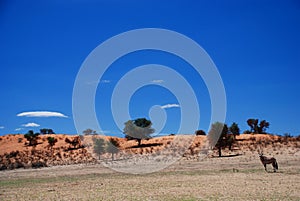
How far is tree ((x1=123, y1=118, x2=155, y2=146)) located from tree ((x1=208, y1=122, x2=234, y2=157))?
984 inches

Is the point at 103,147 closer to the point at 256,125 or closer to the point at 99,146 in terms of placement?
the point at 99,146

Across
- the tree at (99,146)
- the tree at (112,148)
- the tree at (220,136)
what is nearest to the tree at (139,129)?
the tree at (112,148)

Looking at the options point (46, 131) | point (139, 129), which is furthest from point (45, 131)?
point (139, 129)

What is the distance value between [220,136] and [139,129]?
95.9 feet

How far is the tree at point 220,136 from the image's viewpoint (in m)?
47.6

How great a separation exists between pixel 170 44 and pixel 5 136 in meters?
85.5

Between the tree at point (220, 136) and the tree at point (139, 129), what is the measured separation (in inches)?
984

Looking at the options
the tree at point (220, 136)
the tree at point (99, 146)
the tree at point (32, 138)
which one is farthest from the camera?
the tree at point (32, 138)

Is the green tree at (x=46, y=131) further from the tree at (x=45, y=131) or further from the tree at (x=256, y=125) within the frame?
the tree at (x=256, y=125)

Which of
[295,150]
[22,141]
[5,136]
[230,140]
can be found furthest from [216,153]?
[5,136]

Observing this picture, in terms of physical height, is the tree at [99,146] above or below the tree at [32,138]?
below

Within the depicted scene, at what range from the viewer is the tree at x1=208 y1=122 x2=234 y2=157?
47.6m

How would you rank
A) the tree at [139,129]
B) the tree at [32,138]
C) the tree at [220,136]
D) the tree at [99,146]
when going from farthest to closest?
1. the tree at [32,138]
2. the tree at [139,129]
3. the tree at [99,146]
4. the tree at [220,136]

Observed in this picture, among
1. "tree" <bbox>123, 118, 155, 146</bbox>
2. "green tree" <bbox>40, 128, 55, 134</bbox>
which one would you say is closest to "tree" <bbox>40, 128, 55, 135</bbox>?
"green tree" <bbox>40, 128, 55, 134</bbox>
